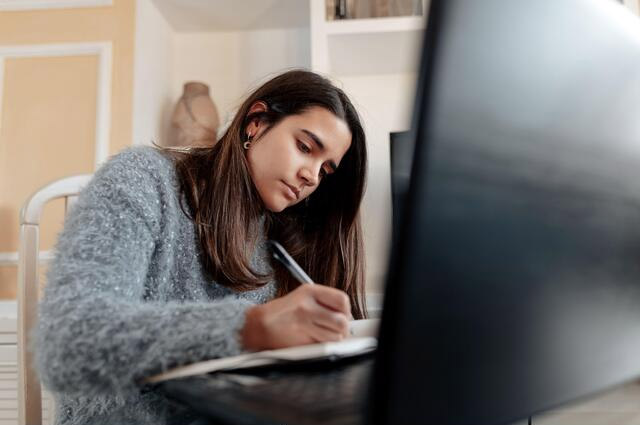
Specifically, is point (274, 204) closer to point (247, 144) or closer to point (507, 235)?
point (247, 144)

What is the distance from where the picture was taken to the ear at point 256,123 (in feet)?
3.12

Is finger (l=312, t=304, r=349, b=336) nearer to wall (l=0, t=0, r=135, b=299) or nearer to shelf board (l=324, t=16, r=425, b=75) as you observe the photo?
shelf board (l=324, t=16, r=425, b=75)

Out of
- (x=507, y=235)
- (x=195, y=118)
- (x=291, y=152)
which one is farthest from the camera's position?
(x=195, y=118)

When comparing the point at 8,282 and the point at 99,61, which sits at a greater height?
the point at 99,61

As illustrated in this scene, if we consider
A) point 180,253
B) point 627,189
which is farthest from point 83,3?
point 627,189

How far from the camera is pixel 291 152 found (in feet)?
3.01

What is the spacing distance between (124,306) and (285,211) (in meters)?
0.67

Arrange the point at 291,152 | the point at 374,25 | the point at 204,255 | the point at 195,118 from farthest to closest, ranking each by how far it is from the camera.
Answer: the point at 195,118 → the point at 374,25 → the point at 291,152 → the point at 204,255

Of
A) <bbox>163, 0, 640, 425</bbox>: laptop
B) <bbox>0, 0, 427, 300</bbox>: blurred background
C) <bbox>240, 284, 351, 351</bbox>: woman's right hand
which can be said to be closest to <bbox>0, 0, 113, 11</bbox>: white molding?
<bbox>0, 0, 427, 300</bbox>: blurred background

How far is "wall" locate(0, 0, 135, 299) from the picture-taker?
200cm

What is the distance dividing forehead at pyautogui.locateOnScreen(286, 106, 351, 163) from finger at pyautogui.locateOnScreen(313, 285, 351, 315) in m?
0.51

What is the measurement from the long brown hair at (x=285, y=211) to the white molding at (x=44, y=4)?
1410mm

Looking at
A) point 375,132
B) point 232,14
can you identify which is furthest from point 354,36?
point 232,14

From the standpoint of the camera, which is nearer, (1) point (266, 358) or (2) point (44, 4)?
(1) point (266, 358)
